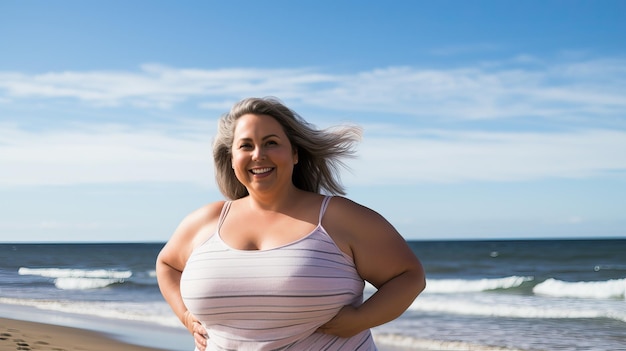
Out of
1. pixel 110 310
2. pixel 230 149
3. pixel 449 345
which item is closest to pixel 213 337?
pixel 230 149

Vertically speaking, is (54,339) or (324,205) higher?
(324,205)

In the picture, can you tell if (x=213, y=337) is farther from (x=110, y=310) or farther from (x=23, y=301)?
(x=23, y=301)

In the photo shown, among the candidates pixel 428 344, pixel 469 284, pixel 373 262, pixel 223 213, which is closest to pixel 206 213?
pixel 223 213

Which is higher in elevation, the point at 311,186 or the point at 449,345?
the point at 311,186

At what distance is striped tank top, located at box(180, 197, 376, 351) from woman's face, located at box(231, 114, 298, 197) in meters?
0.19

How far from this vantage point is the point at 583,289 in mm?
22797

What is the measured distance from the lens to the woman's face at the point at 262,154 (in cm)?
266

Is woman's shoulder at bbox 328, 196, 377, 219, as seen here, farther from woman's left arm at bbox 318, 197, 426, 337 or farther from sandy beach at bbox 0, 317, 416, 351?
sandy beach at bbox 0, 317, 416, 351

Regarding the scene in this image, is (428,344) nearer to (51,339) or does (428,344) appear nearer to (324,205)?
(51,339)

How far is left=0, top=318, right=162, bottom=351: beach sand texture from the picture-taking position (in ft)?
33.1

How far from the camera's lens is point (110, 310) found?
15383mm

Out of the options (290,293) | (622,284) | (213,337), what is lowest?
(622,284)

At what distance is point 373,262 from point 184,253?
2.32 ft

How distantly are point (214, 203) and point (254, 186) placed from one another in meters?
0.25
